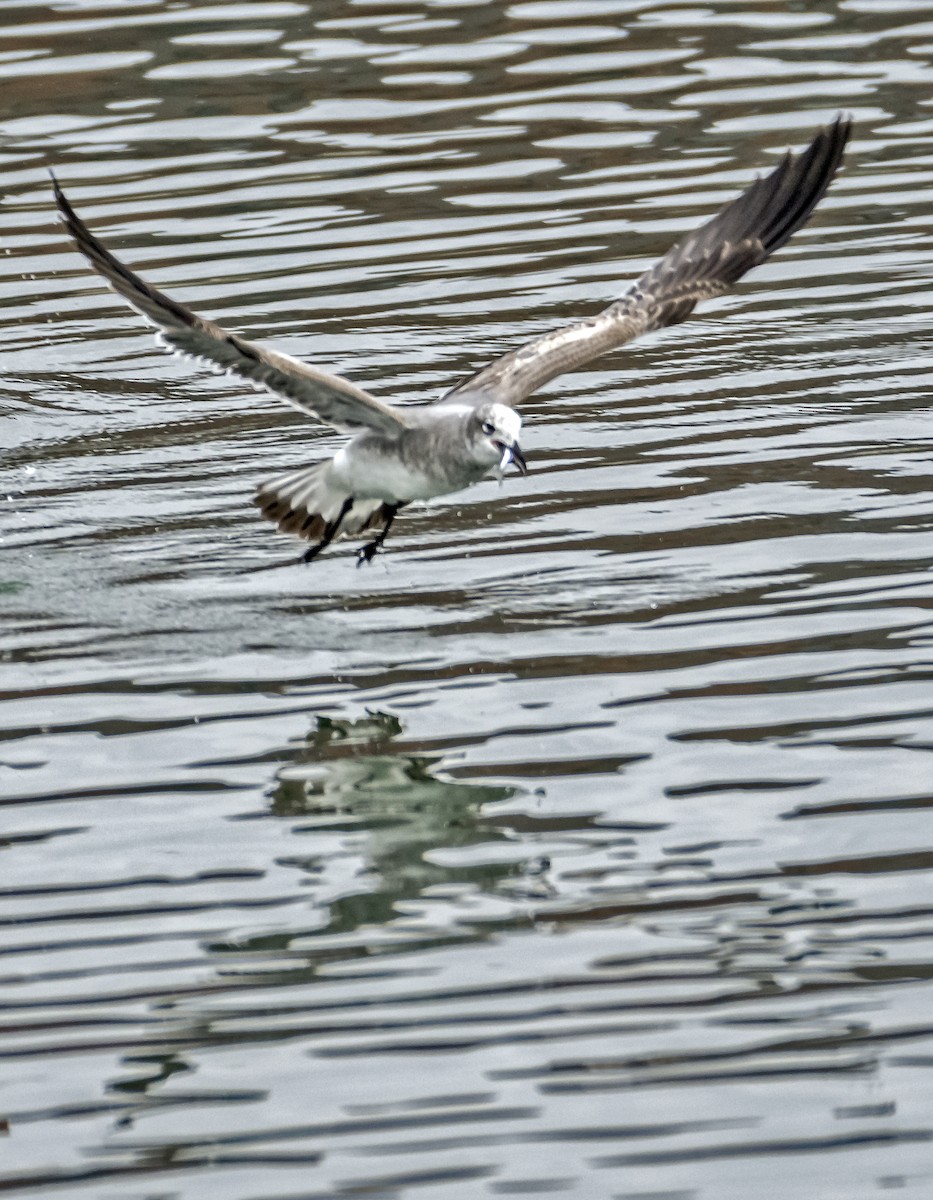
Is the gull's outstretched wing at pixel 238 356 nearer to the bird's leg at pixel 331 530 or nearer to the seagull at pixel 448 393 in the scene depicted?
the seagull at pixel 448 393

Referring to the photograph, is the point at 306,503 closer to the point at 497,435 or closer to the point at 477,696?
the point at 497,435

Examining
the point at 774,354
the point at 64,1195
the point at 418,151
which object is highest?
the point at 418,151

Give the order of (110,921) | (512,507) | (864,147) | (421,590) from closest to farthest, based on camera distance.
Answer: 1. (110,921)
2. (421,590)
3. (512,507)
4. (864,147)

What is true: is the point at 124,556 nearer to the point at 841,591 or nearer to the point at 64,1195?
the point at 841,591

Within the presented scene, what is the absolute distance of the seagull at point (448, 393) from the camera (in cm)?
780

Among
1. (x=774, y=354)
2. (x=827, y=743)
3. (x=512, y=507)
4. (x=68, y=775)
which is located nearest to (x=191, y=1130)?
(x=68, y=775)

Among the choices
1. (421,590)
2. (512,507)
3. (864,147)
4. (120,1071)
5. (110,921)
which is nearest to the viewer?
(120,1071)

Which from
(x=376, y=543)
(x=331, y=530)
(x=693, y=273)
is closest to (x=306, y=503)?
(x=331, y=530)

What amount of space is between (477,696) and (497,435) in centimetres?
107

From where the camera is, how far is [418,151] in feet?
48.8

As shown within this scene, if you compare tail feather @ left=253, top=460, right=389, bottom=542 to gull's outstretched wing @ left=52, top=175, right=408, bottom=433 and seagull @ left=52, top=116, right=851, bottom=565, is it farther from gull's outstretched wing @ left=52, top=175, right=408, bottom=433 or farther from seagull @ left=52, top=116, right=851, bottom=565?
gull's outstretched wing @ left=52, top=175, right=408, bottom=433

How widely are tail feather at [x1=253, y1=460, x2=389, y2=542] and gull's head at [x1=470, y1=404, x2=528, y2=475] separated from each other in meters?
0.98

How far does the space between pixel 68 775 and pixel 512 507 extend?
3070 mm

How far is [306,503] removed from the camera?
9203 millimetres
